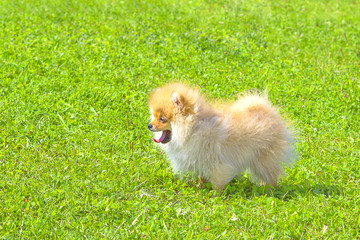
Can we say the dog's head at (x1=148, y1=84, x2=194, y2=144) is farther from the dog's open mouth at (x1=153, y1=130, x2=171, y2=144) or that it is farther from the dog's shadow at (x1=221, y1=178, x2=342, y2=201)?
the dog's shadow at (x1=221, y1=178, x2=342, y2=201)

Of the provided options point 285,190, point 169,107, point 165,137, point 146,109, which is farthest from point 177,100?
point 146,109

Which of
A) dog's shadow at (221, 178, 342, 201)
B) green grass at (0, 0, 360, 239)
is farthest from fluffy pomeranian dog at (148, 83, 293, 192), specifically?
green grass at (0, 0, 360, 239)

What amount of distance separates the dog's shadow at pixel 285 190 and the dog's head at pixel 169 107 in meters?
0.81

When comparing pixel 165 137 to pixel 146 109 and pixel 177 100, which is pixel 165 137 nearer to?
pixel 177 100

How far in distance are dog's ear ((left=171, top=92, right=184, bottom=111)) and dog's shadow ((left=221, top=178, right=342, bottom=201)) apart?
87 cm

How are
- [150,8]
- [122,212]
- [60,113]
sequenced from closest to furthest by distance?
[122,212] < [60,113] < [150,8]

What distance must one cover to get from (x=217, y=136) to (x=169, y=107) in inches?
19.7

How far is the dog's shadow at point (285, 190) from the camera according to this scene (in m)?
4.75

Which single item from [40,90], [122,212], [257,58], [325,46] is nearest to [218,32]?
[257,58]

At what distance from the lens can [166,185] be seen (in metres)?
4.85

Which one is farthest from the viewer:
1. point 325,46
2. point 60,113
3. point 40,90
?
point 325,46

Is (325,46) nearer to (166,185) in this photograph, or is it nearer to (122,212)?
(166,185)

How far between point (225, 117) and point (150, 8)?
499 cm

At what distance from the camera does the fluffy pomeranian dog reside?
461 centimetres
